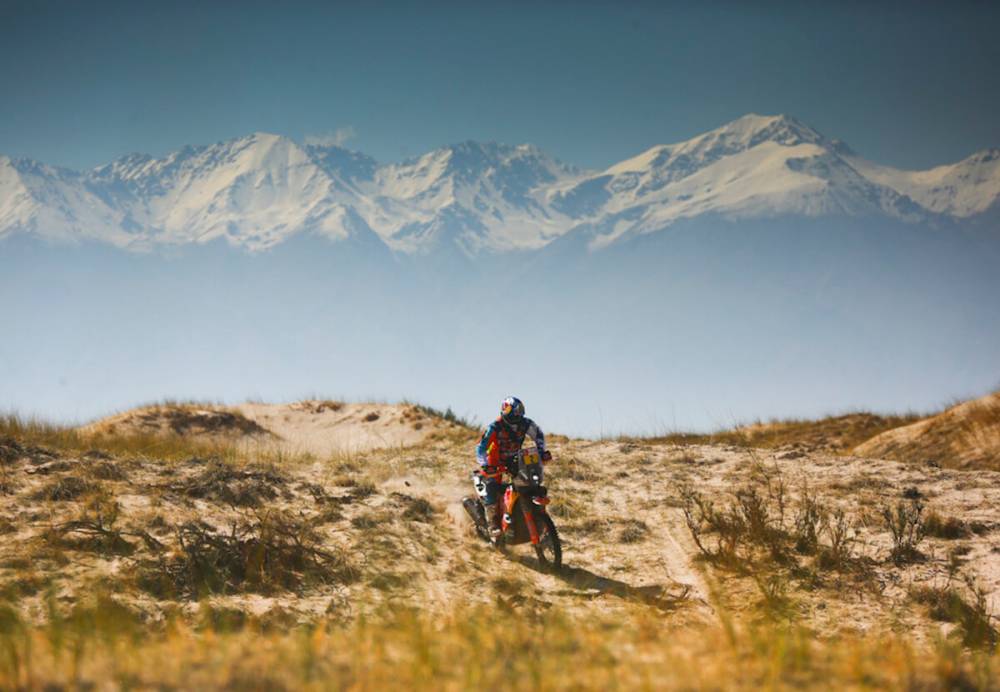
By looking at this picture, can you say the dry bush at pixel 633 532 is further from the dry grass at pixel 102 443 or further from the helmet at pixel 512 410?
the dry grass at pixel 102 443

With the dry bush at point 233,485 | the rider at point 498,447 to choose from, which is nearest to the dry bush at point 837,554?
the rider at point 498,447

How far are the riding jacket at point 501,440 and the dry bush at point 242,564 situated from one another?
2472 millimetres

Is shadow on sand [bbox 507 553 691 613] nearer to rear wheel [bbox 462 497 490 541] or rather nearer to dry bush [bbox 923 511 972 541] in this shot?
rear wheel [bbox 462 497 490 541]

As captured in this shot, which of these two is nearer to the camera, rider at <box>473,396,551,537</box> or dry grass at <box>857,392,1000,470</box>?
rider at <box>473,396,551,537</box>

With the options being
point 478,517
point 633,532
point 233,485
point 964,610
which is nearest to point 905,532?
point 964,610

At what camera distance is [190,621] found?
24.1 feet

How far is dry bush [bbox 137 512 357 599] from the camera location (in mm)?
A: 8336

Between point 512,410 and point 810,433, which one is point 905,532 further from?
point 810,433

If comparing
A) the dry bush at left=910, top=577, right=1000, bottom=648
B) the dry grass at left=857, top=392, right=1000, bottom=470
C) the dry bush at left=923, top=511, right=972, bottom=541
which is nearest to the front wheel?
the dry bush at left=910, top=577, right=1000, bottom=648

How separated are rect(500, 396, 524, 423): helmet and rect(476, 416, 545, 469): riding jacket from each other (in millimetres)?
70

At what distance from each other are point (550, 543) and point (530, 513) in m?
0.80

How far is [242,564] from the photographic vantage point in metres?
8.82

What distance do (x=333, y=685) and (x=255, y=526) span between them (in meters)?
6.44

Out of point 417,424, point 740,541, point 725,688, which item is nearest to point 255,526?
point 740,541
